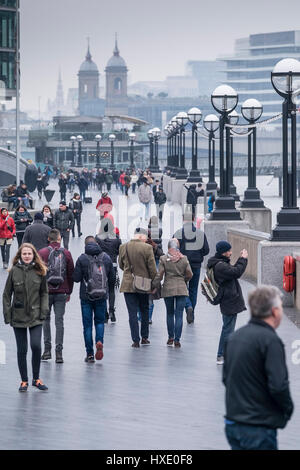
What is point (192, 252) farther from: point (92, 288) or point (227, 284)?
point (227, 284)

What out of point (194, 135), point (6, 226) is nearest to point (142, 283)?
point (6, 226)

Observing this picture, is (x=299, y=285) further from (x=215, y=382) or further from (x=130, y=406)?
(x=130, y=406)

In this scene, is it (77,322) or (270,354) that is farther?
(77,322)

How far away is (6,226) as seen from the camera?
2300 centimetres

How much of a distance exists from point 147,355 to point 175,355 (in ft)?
1.05

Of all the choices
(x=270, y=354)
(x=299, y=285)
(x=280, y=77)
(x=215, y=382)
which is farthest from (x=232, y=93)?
(x=270, y=354)

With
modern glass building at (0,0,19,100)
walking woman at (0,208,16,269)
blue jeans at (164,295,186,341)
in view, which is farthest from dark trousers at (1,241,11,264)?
modern glass building at (0,0,19,100)

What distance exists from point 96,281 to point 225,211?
448 inches

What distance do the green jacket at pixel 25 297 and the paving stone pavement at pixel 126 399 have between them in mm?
717

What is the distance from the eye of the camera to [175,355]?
13039 mm

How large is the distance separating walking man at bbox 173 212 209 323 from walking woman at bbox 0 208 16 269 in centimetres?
745

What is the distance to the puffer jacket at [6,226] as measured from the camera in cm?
2300

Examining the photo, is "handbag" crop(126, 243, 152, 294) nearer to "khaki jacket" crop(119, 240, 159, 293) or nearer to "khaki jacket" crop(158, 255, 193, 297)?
"khaki jacket" crop(119, 240, 159, 293)

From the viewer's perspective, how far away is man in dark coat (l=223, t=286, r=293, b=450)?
618 cm
